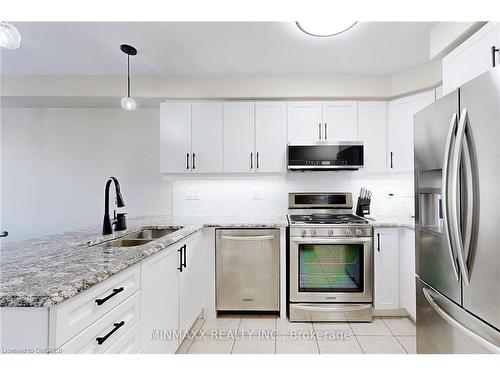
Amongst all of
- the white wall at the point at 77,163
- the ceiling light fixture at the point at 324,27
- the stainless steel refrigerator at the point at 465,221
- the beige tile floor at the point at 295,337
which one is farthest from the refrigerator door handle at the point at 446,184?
the white wall at the point at 77,163

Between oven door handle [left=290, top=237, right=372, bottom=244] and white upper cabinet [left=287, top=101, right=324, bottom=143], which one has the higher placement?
white upper cabinet [left=287, top=101, right=324, bottom=143]

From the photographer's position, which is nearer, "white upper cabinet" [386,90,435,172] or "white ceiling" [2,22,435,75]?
"white ceiling" [2,22,435,75]

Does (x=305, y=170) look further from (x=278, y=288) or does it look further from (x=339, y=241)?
(x=278, y=288)

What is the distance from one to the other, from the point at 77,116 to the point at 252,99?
7.16ft

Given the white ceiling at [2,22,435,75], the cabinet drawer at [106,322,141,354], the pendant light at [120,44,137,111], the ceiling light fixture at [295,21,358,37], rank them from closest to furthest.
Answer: the cabinet drawer at [106,322,141,354], the ceiling light fixture at [295,21,358,37], the white ceiling at [2,22,435,75], the pendant light at [120,44,137,111]

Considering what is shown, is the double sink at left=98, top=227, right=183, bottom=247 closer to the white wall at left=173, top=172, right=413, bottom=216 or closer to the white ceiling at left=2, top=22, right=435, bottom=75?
the white wall at left=173, top=172, right=413, bottom=216

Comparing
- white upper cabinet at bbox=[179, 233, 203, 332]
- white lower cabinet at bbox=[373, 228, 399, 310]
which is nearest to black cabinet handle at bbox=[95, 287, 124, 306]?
white upper cabinet at bbox=[179, 233, 203, 332]

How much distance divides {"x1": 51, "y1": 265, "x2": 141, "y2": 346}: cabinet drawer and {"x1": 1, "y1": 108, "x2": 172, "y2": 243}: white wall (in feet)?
7.13

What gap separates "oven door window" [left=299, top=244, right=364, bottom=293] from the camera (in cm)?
254

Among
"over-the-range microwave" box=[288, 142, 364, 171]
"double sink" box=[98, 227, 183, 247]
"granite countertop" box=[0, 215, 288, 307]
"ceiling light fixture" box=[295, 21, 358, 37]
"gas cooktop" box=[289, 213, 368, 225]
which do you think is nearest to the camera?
"granite countertop" box=[0, 215, 288, 307]

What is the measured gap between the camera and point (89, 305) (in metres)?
0.99

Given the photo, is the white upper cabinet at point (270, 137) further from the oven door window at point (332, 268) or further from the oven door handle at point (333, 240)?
the oven door window at point (332, 268)

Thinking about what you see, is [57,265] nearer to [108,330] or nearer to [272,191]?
[108,330]
